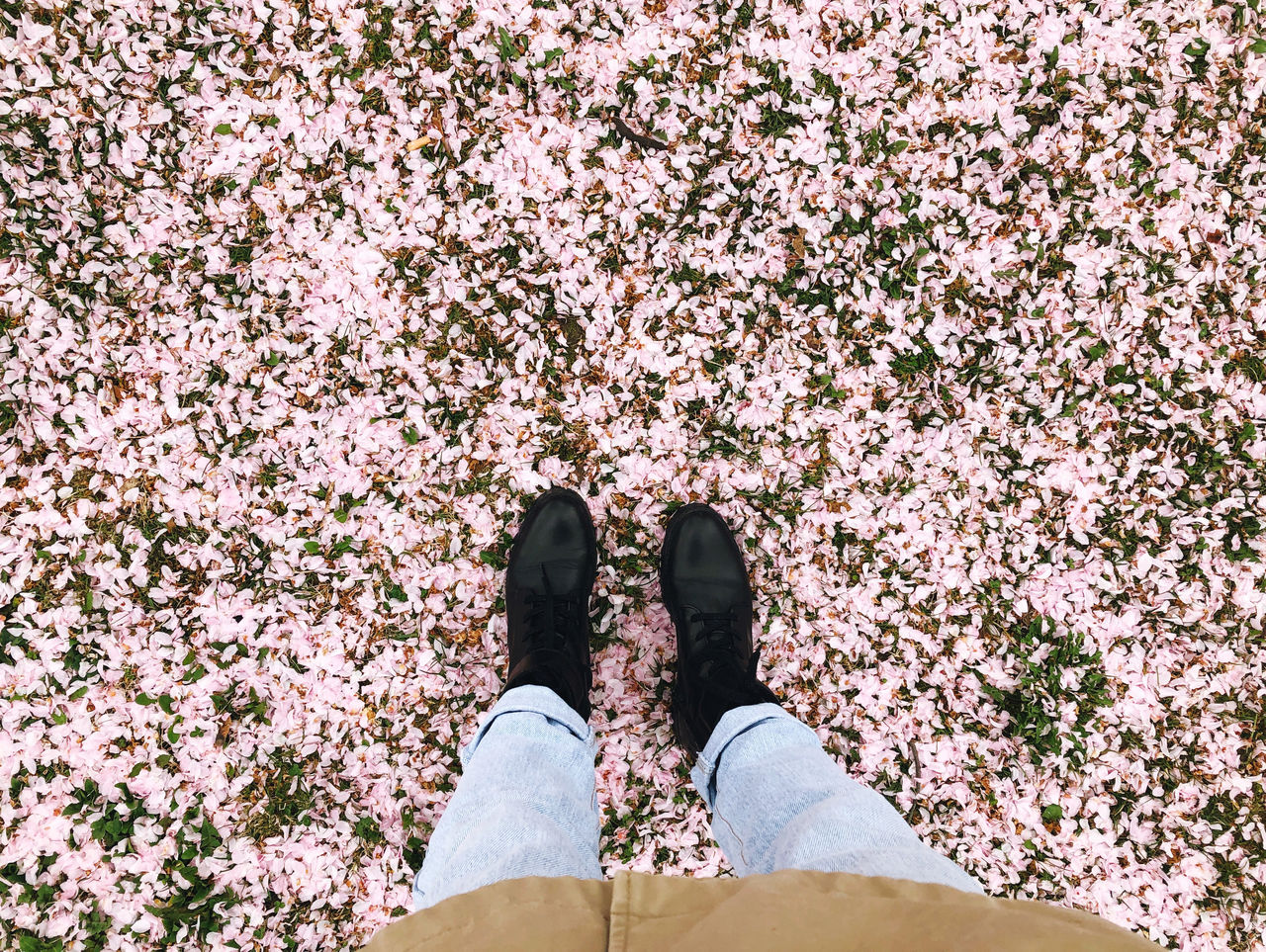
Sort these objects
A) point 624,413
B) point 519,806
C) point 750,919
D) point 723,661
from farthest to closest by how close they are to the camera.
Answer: point 624,413, point 723,661, point 519,806, point 750,919

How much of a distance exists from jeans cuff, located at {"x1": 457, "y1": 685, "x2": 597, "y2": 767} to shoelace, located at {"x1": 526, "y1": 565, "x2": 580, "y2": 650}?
20 centimetres

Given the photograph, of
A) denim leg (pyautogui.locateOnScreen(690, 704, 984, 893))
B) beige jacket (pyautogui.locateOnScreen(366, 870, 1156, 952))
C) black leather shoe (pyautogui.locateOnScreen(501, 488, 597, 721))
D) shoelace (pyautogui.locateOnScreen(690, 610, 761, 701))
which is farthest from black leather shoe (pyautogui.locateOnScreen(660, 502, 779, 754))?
beige jacket (pyautogui.locateOnScreen(366, 870, 1156, 952))

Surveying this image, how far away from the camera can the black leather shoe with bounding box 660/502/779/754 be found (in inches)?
93.5

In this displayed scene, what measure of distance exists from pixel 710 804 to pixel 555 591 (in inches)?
35.7

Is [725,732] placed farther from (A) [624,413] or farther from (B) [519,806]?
(A) [624,413]

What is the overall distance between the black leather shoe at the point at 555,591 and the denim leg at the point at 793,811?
568 mm

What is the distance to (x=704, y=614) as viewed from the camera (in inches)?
96.7

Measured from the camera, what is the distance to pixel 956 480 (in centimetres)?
260

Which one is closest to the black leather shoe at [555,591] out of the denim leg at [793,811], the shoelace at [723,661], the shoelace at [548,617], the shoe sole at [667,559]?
the shoelace at [548,617]

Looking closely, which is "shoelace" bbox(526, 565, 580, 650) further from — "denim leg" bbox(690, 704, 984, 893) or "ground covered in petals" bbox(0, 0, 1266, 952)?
"denim leg" bbox(690, 704, 984, 893)

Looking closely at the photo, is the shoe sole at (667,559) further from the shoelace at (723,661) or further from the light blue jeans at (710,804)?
the light blue jeans at (710,804)

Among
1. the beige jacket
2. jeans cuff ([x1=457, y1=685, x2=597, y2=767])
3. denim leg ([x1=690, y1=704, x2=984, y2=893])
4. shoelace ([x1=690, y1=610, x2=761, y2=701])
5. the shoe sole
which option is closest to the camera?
the beige jacket

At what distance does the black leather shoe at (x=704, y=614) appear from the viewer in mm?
2375

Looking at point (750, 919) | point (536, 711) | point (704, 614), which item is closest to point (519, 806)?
point (536, 711)
